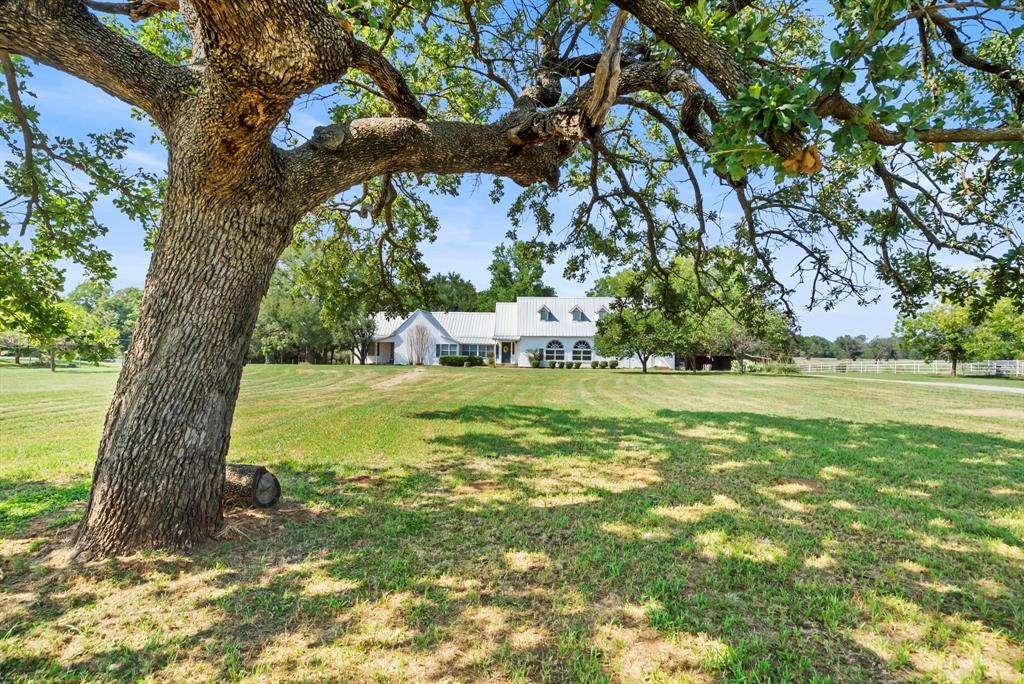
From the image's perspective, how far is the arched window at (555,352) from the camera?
40.8 meters

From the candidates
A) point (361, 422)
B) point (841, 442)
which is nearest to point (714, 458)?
point (841, 442)

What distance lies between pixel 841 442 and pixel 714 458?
325 centimetres

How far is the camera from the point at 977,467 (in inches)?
258

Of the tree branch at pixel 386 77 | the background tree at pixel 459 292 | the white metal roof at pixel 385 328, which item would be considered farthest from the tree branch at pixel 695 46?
the background tree at pixel 459 292

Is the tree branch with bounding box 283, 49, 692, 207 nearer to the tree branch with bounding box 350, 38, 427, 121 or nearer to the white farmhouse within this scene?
the tree branch with bounding box 350, 38, 427, 121

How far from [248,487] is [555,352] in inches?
1458

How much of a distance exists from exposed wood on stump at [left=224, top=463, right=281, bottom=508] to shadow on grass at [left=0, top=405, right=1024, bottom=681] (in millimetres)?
329

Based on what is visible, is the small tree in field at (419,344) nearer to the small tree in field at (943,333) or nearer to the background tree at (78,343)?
the background tree at (78,343)

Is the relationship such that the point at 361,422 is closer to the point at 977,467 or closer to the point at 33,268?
the point at 33,268

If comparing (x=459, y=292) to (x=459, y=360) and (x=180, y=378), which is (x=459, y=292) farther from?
(x=180, y=378)

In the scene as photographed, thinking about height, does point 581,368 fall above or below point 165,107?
below

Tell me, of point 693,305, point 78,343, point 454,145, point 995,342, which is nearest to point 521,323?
point 693,305

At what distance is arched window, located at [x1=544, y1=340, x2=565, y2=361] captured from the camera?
4084 centimetres

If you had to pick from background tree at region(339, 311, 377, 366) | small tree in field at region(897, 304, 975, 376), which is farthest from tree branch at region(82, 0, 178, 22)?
small tree in field at region(897, 304, 975, 376)
